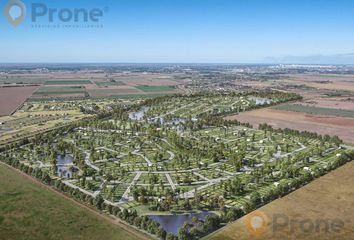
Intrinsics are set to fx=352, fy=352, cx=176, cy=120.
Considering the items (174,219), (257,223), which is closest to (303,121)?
(257,223)

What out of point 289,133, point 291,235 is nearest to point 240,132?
point 289,133

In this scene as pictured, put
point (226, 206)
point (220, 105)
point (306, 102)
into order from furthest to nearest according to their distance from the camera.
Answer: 1. point (306, 102)
2. point (220, 105)
3. point (226, 206)

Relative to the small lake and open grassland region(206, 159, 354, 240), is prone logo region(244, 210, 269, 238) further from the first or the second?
the small lake

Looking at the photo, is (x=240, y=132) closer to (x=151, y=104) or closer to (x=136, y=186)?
(x=136, y=186)

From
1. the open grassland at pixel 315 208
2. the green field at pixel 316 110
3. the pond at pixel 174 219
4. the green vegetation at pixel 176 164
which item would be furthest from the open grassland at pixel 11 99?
the open grassland at pixel 315 208

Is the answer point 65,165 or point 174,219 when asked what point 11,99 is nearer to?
point 65,165

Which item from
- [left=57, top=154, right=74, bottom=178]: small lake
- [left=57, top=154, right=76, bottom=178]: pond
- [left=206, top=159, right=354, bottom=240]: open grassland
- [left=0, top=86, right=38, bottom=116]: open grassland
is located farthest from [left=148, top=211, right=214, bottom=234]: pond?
[left=0, top=86, right=38, bottom=116]: open grassland

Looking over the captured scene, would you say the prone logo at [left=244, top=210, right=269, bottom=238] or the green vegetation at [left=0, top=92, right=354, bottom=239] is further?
the green vegetation at [left=0, top=92, right=354, bottom=239]
